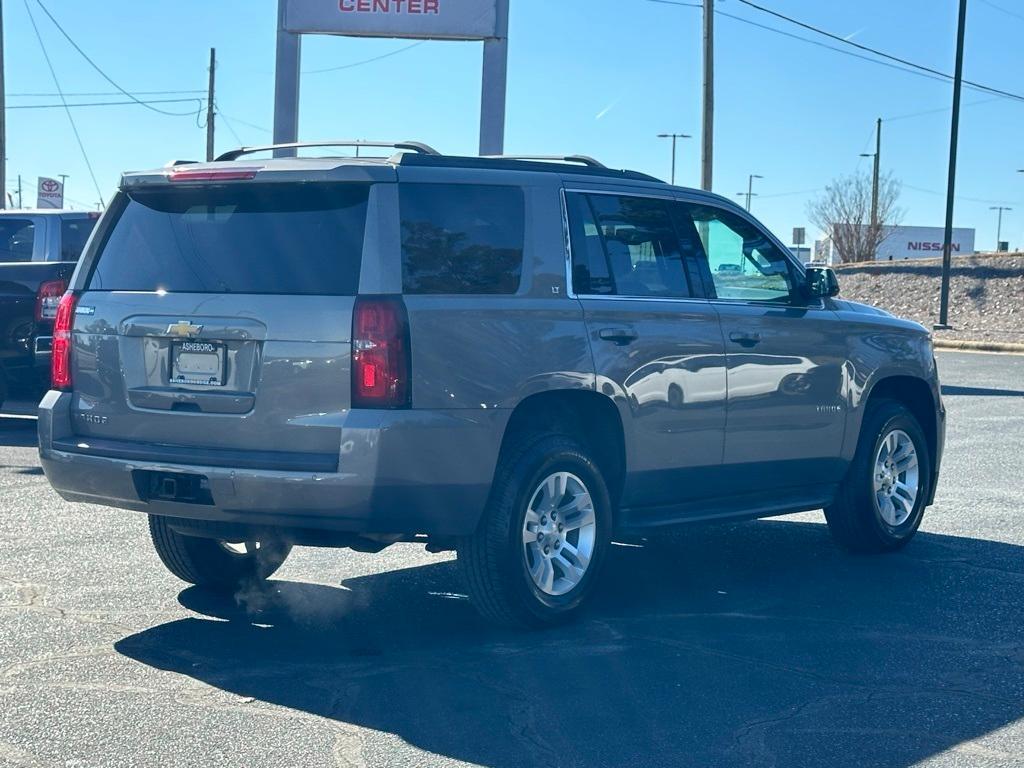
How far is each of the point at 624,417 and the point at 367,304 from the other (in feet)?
4.95

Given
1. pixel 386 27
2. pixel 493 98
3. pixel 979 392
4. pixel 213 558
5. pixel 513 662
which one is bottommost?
pixel 513 662

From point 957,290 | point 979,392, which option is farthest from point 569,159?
point 957,290

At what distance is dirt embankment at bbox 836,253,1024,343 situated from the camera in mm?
40000

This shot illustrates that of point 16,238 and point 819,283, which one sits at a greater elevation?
point 16,238

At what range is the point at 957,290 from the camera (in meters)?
42.9

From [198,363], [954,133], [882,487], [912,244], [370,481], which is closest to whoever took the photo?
[370,481]

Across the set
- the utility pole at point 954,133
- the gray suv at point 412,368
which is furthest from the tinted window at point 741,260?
the utility pole at point 954,133

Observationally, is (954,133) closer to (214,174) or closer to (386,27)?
(386,27)

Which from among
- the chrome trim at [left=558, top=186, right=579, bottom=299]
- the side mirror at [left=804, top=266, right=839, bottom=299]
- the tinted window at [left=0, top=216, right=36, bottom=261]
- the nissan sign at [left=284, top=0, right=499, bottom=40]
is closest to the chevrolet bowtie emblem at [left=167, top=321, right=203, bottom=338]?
the chrome trim at [left=558, top=186, right=579, bottom=299]

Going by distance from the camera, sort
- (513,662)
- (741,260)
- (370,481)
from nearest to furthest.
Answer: (370,481) < (513,662) < (741,260)

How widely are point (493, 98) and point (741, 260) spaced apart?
13895 mm

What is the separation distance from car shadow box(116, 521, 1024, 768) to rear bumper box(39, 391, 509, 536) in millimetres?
552

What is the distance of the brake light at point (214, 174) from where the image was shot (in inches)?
233

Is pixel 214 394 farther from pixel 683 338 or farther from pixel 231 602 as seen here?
pixel 683 338
